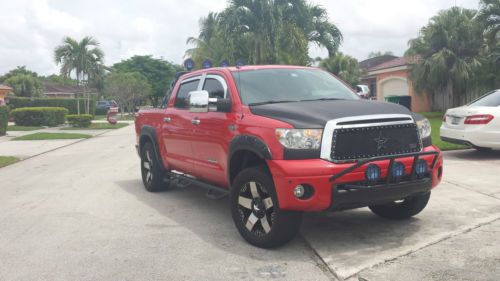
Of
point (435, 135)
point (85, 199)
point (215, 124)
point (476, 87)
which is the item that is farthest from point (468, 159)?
point (476, 87)

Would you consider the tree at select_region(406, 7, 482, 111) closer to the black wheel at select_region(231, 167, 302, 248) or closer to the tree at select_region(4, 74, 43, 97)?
the black wheel at select_region(231, 167, 302, 248)

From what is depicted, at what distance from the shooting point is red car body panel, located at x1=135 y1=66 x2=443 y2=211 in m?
4.62

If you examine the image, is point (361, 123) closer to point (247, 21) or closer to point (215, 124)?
point (215, 124)

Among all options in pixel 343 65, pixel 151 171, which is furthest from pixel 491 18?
pixel 151 171

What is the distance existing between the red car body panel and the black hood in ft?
0.33

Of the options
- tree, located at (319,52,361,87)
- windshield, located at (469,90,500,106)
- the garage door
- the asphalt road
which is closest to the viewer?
the asphalt road

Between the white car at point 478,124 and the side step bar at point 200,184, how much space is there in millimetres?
5953

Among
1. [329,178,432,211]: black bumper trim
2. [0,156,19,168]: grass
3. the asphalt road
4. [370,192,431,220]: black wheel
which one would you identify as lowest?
[0,156,19,168]: grass

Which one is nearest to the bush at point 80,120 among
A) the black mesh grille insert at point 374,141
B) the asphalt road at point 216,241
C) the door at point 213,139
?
the asphalt road at point 216,241

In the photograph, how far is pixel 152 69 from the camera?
73.8m

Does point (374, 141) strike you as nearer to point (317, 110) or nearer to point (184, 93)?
point (317, 110)

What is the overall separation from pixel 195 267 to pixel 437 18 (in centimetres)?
2772

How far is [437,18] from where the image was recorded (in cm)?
2888

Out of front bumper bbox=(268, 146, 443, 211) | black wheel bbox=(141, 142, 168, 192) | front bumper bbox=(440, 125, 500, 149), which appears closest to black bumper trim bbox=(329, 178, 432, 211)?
front bumper bbox=(268, 146, 443, 211)
